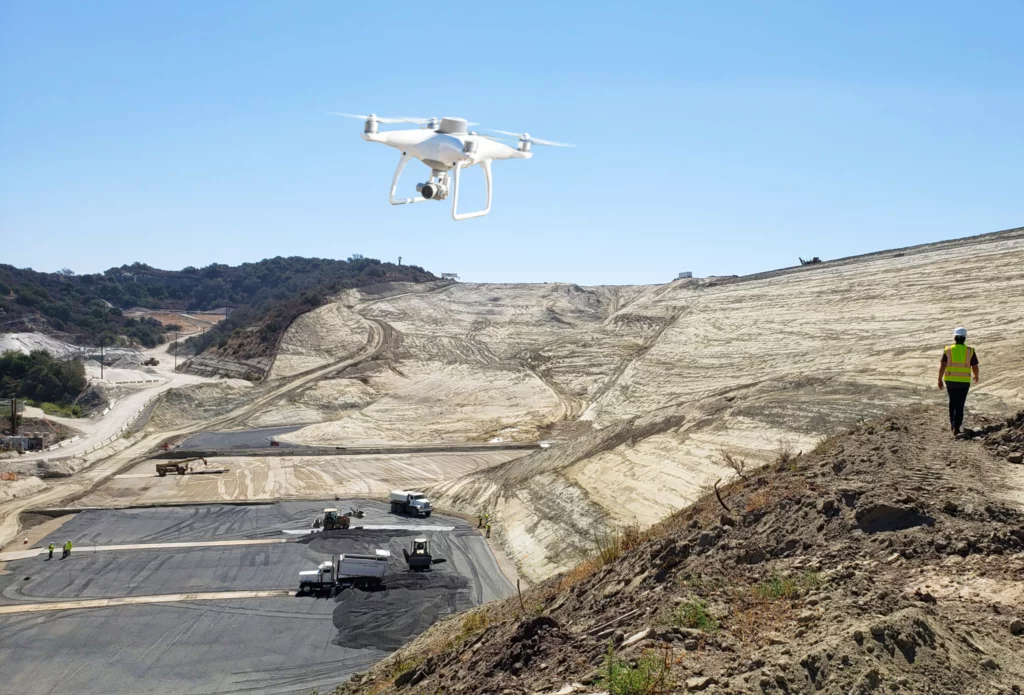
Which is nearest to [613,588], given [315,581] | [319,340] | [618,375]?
[315,581]

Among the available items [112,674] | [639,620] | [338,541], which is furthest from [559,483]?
[639,620]

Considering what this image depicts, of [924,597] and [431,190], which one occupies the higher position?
[431,190]

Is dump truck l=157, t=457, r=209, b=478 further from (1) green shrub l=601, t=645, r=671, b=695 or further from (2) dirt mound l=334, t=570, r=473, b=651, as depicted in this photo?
(1) green shrub l=601, t=645, r=671, b=695

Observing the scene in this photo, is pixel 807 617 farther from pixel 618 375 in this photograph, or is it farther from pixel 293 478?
pixel 618 375

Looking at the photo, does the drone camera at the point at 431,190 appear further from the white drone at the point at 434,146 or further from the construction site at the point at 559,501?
the construction site at the point at 559,501

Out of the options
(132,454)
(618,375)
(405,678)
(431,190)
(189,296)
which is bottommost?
(132,454)

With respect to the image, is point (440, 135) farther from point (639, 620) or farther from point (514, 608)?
point (639, 620)

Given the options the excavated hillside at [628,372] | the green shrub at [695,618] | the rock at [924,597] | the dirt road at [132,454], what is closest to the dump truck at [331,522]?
the excavated hillside at [628,372]
